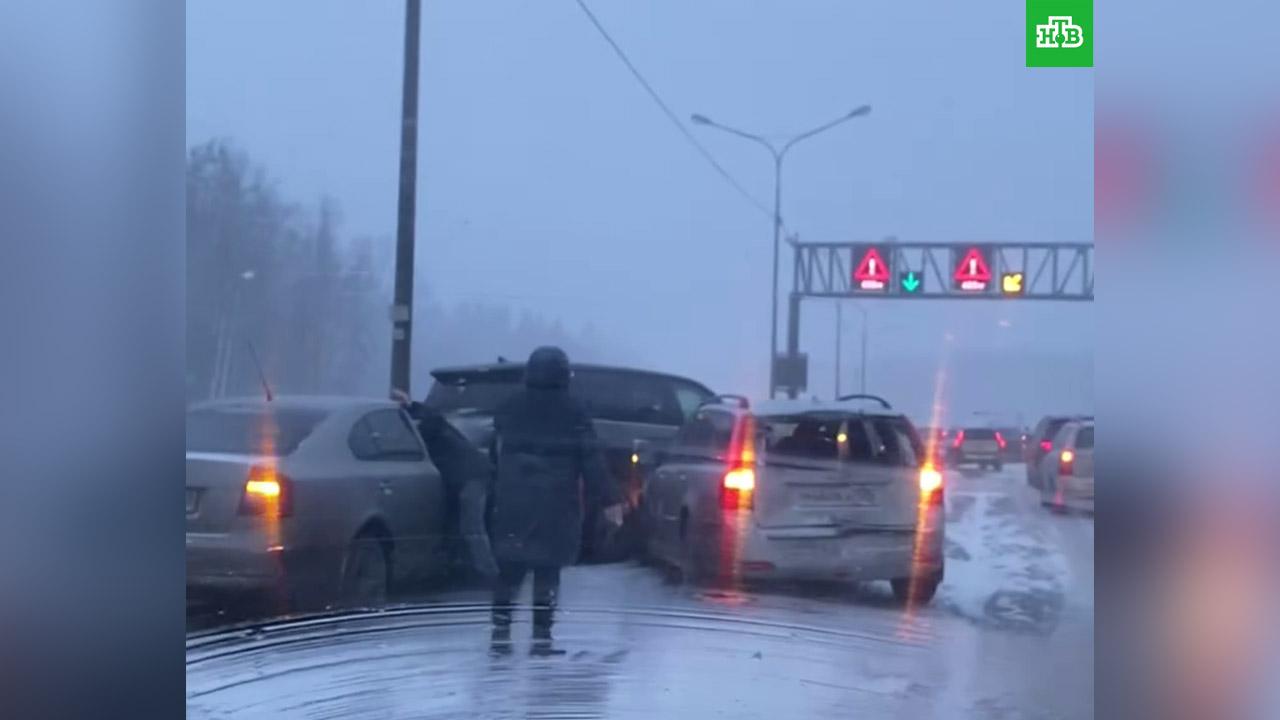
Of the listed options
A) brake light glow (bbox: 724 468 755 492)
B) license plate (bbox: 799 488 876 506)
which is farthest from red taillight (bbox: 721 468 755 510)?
license plate (bbox: 799 488 876 506)

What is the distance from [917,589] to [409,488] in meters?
1.35

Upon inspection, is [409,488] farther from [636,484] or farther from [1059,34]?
[1059,34]

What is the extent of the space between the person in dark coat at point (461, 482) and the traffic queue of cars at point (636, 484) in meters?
0.01

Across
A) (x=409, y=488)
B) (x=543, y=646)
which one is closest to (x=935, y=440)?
(x=543, y=646)

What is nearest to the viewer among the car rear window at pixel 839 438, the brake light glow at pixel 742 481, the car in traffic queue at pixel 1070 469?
the car in traffic queue at pixel 1070 469

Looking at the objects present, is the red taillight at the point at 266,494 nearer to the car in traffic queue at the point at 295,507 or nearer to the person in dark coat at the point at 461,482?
the car in traffic queue at the point at 295,507

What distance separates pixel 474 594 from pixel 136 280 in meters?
1.23

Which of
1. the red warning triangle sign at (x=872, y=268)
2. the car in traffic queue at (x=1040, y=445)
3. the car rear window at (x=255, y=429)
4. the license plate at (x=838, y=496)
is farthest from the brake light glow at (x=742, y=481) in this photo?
the car rear window at (x=255, y=429)

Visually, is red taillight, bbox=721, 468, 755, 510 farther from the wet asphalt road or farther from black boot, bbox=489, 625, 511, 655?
black boot, bbox=489, 625, 511, 655

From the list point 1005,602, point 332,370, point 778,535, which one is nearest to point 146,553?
point 332,370

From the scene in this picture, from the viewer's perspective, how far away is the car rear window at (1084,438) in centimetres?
310

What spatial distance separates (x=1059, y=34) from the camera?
3.13 meters

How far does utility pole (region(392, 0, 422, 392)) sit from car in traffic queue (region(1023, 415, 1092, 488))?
61.8 inches

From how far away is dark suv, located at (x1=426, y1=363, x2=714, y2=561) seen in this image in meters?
3.21
